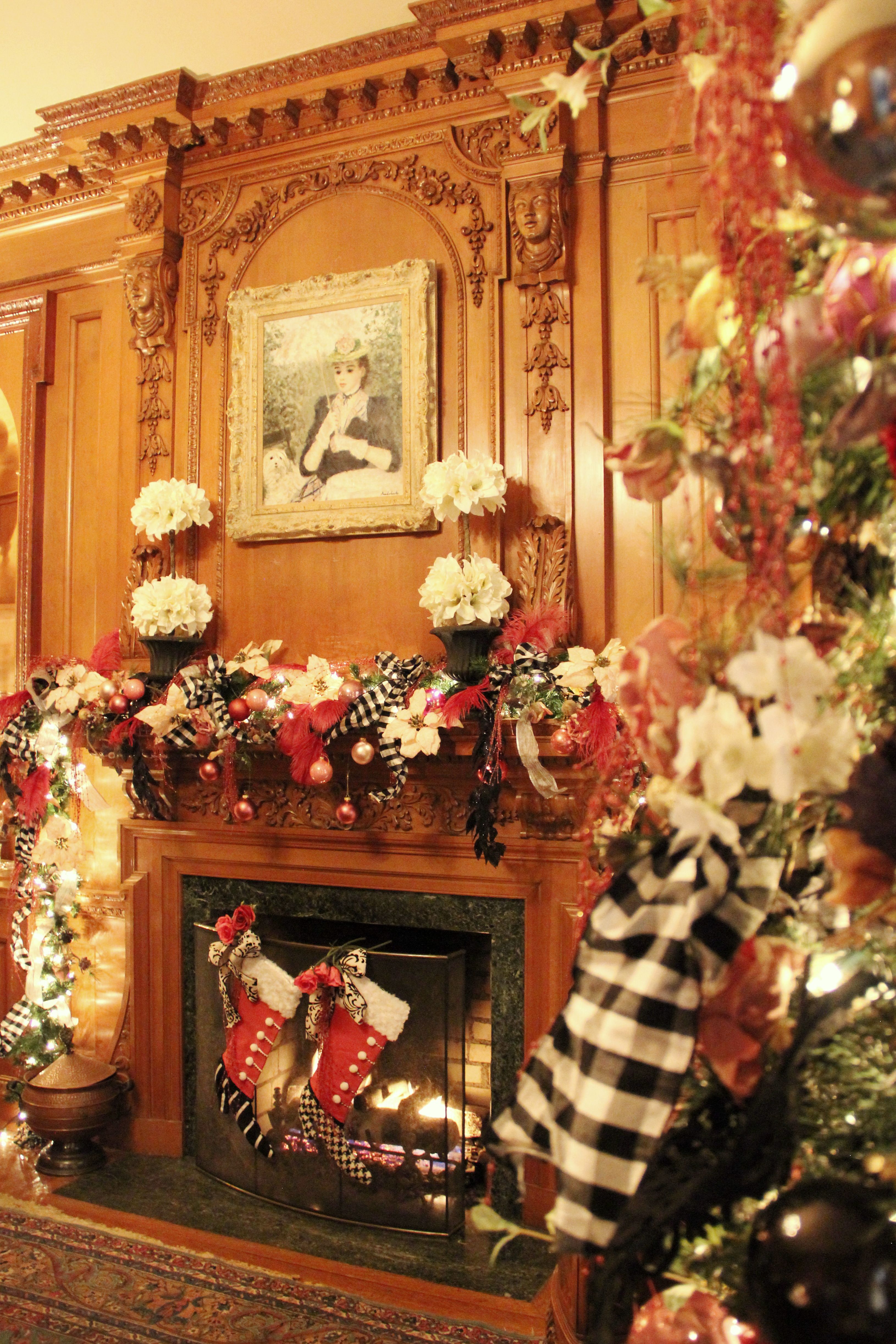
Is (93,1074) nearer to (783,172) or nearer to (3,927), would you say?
(3,927)

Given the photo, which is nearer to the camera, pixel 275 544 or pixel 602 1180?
pixel 602 1180

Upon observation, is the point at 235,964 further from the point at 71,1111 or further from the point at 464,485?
the point at 464,485

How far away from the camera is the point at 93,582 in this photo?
4.00 m

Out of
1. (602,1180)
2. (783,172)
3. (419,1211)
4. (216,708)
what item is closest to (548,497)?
(216,708)

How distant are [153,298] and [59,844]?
81.2 inches

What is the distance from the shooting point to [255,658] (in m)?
3.38

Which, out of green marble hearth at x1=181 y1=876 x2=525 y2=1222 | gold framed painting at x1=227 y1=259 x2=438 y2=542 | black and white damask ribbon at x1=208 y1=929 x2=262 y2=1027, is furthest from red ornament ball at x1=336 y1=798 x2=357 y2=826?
gold framed painting at x1=227 y1=259 x2=438 y2=542

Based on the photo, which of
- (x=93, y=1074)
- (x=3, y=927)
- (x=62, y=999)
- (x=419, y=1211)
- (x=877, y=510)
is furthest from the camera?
(x=3, y=927)

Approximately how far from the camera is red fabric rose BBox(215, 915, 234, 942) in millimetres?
3309

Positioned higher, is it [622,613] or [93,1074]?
[622,613]

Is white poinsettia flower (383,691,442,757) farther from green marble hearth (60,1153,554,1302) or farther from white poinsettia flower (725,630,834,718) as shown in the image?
white poinsettia flower (725,630,834,718)

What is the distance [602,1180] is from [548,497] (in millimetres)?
2655

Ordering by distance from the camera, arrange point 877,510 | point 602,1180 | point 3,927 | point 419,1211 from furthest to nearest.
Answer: point 3,927 → point 419,1211 → point 877,510 → point 602,1180

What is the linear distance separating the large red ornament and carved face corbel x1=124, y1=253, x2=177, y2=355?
63.8 inches
